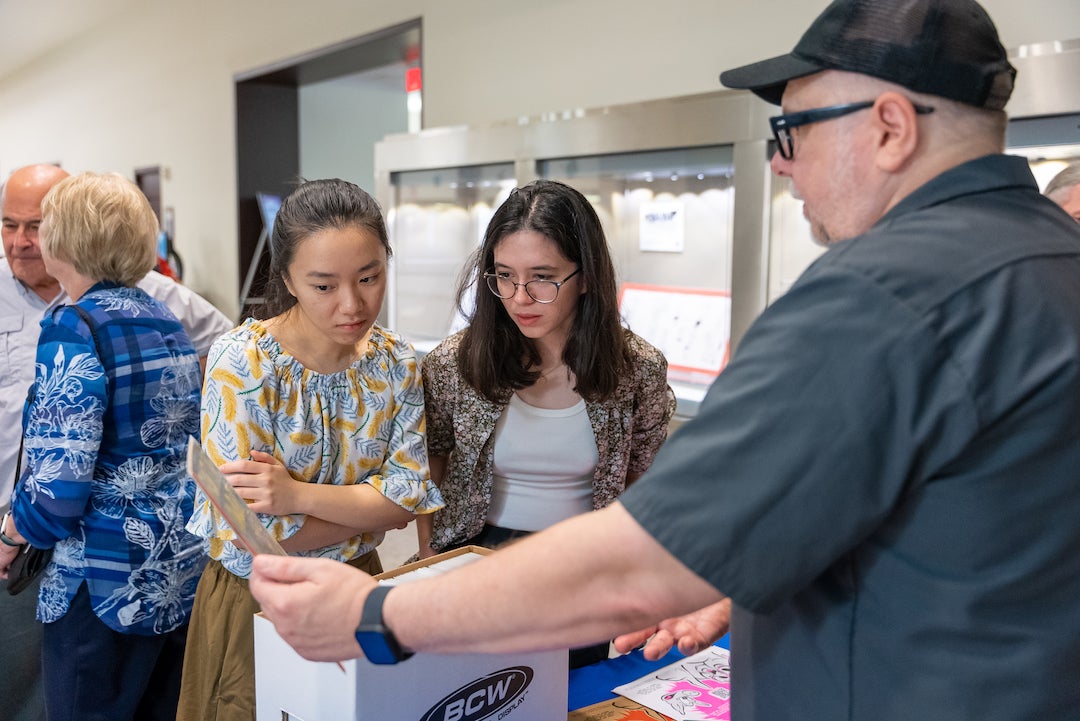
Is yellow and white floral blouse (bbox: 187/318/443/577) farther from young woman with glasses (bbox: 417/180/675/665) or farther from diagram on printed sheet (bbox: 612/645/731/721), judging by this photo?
diagram on printed sheet (bbox: 612/645/731/721)

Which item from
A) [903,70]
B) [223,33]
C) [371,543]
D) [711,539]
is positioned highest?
[223,33]

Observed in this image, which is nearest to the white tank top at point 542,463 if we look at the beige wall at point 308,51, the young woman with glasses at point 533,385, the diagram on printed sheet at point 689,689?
the young woman with glasses at point 533,385

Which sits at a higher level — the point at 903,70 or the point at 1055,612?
the point at 903,70

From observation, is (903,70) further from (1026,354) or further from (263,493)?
(263,493)

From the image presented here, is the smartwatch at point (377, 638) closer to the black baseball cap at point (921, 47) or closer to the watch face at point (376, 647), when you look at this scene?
the watch face at point (376, 647)

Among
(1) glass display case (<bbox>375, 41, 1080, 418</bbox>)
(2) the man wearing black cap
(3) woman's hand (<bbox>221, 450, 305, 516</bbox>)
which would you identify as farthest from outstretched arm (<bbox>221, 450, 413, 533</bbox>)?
(1) glass display case (<bbox>375, 41, 1080, 418</bbox>)

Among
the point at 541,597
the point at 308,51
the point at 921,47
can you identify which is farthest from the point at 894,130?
the point at 308,51

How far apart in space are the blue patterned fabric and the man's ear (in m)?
1.56

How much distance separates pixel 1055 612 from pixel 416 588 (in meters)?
0.60

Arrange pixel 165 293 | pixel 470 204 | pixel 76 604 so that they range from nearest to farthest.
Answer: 1. pixel 76 604
2. pixel 165 293
3. pixel 470 204

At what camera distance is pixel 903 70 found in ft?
2.84

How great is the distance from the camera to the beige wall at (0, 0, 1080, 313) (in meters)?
→ 3.80

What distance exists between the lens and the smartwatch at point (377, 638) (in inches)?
35.4

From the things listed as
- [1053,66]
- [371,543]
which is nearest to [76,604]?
[371,543]
